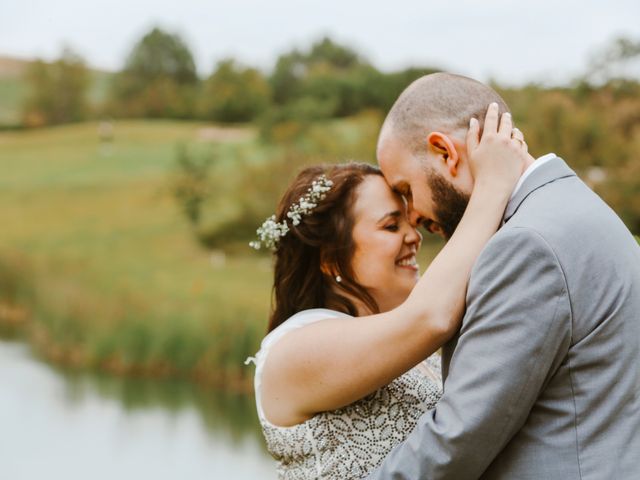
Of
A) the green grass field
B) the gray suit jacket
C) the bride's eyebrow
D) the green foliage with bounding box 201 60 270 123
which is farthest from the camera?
the green foliage with bounding box 201 60 270 123

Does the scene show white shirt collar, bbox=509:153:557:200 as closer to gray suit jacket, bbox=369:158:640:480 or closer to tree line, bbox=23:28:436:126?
gray suit jacket, bbox=369:158:640:480

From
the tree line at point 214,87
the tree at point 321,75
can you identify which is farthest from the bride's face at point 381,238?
the tree at point 321,75

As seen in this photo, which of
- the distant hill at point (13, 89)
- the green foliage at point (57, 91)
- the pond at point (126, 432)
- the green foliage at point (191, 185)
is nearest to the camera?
the pond at point (126, 432)

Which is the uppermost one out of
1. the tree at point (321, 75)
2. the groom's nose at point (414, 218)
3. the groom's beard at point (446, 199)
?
the groom's beard at point (446, 199)

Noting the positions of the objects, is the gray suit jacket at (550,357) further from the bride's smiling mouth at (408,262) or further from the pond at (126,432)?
Result: the pond at (126,432)

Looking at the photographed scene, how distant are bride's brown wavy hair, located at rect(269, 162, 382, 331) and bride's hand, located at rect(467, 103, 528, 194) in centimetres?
59

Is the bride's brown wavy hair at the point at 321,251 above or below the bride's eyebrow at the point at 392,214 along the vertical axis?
below

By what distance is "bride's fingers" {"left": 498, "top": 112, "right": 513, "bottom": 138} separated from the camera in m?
2.07

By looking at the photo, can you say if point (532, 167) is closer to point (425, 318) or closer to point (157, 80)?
point (425, 318)

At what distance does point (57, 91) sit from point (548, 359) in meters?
30.6

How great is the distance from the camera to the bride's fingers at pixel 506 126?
2.07 m

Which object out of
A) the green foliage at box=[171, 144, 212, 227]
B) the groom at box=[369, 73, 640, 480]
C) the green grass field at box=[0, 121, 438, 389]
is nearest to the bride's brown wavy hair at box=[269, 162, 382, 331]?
the groom at box=[369, 73, 640, 480]

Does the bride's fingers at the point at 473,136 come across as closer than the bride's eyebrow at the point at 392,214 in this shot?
Yes

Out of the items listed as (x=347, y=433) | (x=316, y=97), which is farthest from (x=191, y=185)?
(x=347, y=433)
